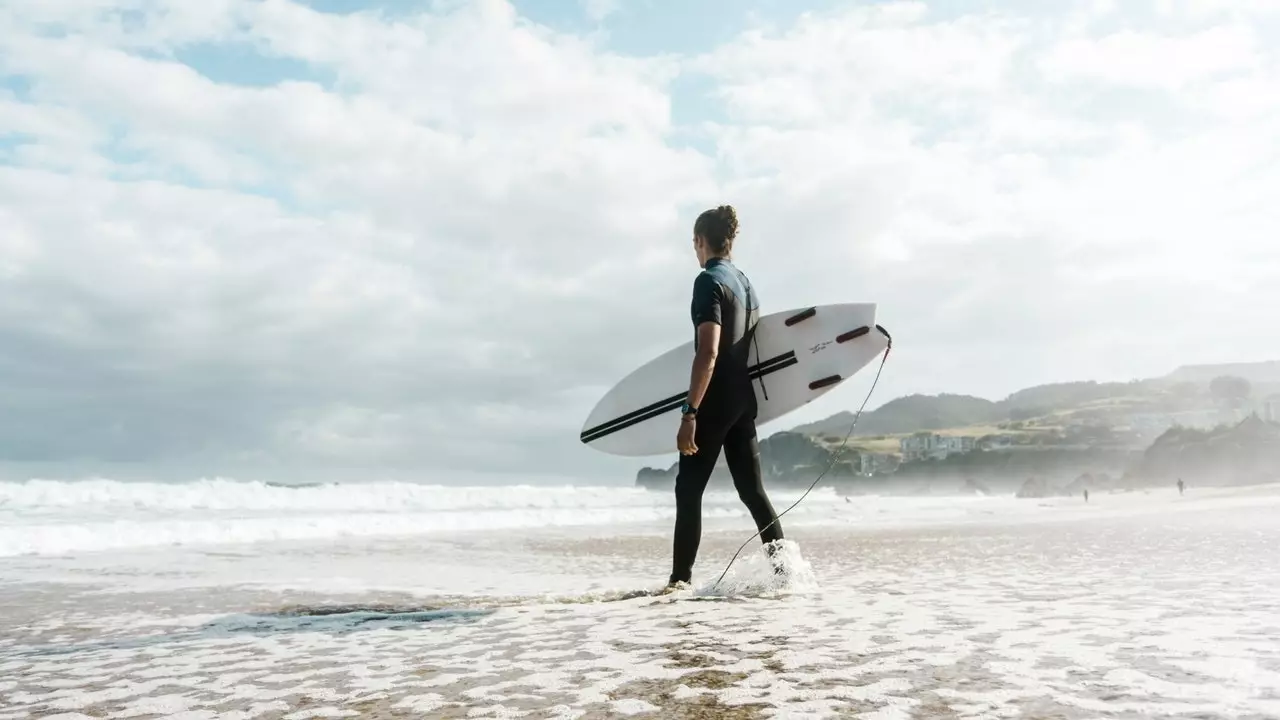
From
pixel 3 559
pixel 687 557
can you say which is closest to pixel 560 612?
pixel 687 557

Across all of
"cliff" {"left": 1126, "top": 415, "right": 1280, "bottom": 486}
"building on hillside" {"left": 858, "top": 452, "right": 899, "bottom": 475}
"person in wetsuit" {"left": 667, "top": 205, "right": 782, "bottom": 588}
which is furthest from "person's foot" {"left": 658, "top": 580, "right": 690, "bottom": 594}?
"building on hillside" {"left": 858, "top": 452, "right": 899, "bottom": 475}

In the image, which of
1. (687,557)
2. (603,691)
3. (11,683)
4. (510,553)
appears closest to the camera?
(603,691)

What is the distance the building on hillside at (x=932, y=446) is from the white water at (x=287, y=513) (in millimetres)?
46306

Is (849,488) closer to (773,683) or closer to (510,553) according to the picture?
(510,553)

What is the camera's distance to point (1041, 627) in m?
3.34

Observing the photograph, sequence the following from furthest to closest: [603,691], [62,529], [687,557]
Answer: [62,529], [687,557], [603,691]

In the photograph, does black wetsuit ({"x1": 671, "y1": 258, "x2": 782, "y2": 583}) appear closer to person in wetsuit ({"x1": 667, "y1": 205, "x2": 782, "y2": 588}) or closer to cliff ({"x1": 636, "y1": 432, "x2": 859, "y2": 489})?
person in wetsuit ({"x1": 667, "y1": 205, "x2": 782, "y2": 588})

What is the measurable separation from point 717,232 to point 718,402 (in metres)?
0.93

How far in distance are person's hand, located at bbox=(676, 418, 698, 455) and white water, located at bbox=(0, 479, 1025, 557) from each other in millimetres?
8747

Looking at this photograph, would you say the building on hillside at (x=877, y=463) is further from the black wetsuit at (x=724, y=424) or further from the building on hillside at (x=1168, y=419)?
the black wetsuit at (x=724, y=424)

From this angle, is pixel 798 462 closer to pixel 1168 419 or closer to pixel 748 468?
pixel 1168 419

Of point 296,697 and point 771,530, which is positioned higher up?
point 771,530

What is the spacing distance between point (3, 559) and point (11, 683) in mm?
7419

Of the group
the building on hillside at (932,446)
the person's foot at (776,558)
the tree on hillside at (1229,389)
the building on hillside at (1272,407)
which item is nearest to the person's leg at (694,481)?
the person's foot at (776,558)
